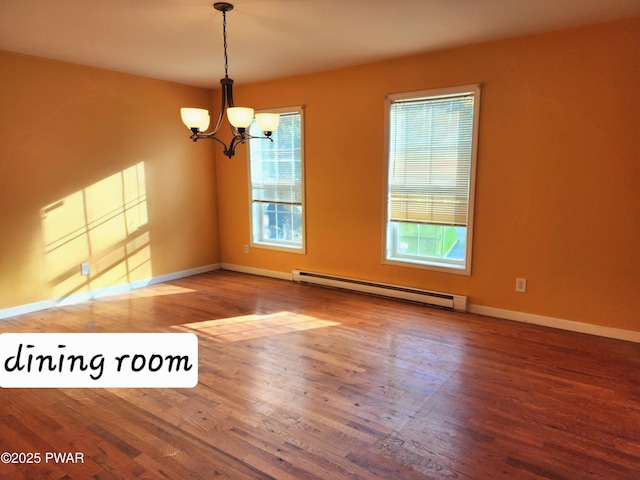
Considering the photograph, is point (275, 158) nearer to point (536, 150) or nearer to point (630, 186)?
point (536, 150)

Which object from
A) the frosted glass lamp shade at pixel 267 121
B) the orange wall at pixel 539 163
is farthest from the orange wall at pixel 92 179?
the frosted glass lamp shade at pixel 267 121

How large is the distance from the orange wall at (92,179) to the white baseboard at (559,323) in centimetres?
374

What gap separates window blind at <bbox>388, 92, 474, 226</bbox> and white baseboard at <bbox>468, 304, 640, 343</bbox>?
867mm

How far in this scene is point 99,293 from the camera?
4586mm

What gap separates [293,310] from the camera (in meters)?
4.07

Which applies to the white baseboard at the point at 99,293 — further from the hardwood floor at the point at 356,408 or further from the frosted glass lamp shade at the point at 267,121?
the frosted glass lamp shade at the point at 267,121

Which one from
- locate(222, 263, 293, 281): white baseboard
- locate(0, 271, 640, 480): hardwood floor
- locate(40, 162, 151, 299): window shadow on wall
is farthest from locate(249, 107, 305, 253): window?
locate(0, 271, 640, 480): hardwood floor

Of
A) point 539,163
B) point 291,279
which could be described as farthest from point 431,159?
point 291,279

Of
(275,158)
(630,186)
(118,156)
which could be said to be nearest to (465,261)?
(630,186)

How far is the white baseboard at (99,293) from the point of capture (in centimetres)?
396

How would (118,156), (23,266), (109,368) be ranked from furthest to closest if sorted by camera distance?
(118,156) → (23,266) → (109,368)

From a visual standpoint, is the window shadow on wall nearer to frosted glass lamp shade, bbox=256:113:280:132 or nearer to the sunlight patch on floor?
the sunlight patch on floor

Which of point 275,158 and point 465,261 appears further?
point 275,158

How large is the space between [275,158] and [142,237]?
1.89m
